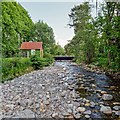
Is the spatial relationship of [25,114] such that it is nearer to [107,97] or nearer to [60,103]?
[60,103]

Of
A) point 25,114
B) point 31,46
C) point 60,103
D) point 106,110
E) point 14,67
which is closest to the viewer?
point 25,114

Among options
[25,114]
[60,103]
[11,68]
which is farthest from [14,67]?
[25,114]

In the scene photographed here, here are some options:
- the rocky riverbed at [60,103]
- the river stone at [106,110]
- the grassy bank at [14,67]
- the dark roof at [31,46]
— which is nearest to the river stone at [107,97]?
the rocky riverbed at [60,103]

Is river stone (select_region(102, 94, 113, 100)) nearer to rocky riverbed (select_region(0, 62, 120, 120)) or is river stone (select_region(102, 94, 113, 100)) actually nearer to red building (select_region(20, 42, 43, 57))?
rocky riverbed (select_region(0, 62, 120, 120))

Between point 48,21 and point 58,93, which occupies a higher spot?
point 48,21

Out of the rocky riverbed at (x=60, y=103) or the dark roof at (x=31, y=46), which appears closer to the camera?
the rocky riverbed at (x=60, y=103)

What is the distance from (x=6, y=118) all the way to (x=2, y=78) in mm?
2931

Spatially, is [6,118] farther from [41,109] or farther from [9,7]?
[9,7]

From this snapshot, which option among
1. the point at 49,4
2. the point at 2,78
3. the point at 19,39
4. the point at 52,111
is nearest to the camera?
the point at 52,111

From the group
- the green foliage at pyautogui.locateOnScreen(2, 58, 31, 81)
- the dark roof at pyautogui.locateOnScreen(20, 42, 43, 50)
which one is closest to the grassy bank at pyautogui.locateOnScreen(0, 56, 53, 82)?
the green foliage at pyautogui.locateOnScreen(2, 58, 31, 81)

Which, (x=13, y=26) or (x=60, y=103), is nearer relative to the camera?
(x=60, y=103)

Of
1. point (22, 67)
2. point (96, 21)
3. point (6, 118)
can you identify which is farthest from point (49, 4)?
point (6, 118)

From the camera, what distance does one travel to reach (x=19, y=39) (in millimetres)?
13133

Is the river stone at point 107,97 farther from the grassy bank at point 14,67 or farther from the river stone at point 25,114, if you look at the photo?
the grassy bank at point 14,67
